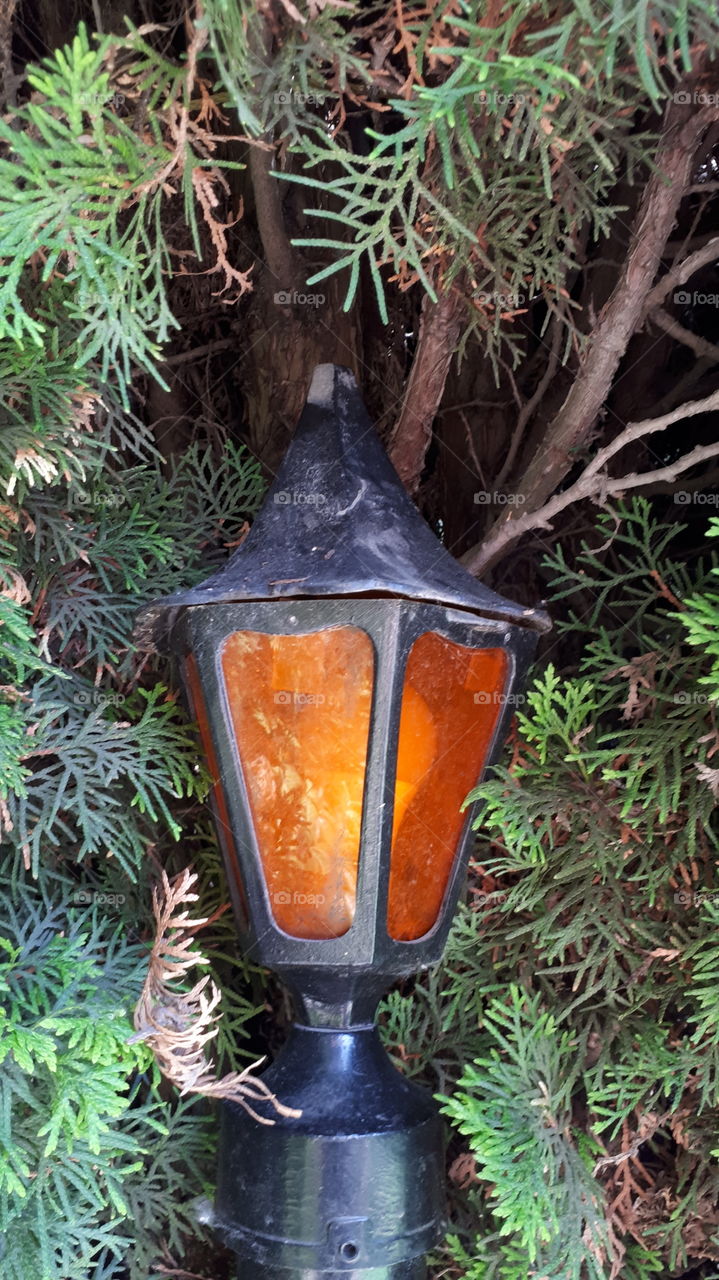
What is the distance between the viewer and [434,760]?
3.52ft

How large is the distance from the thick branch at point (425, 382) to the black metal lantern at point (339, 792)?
0.18m

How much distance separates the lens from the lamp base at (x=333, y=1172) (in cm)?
101

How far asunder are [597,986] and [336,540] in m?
0.57

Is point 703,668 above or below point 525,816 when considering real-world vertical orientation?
above

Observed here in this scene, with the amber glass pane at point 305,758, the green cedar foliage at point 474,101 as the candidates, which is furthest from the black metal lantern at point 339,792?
the green cedar foliage at point 474,101

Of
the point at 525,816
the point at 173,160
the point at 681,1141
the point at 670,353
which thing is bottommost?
the point at 681,1141

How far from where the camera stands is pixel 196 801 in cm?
130

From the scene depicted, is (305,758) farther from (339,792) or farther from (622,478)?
(622,478)

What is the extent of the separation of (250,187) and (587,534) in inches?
26.8

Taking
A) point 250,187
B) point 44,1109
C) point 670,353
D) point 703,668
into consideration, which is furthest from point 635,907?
point 250,187

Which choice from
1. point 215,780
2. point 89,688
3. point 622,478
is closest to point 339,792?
point 215,780

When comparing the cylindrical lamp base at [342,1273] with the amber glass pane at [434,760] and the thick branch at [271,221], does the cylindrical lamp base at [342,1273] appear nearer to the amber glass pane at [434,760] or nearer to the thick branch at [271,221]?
the amber glass pane at [434,760]

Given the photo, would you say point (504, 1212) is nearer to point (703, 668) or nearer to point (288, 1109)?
point (288, 1109)

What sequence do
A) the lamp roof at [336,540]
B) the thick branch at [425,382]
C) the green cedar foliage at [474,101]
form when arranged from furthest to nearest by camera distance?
the thick branch at [425,382] < the lamp roof at [336,540] < the green cedar foliage at [474,101]
